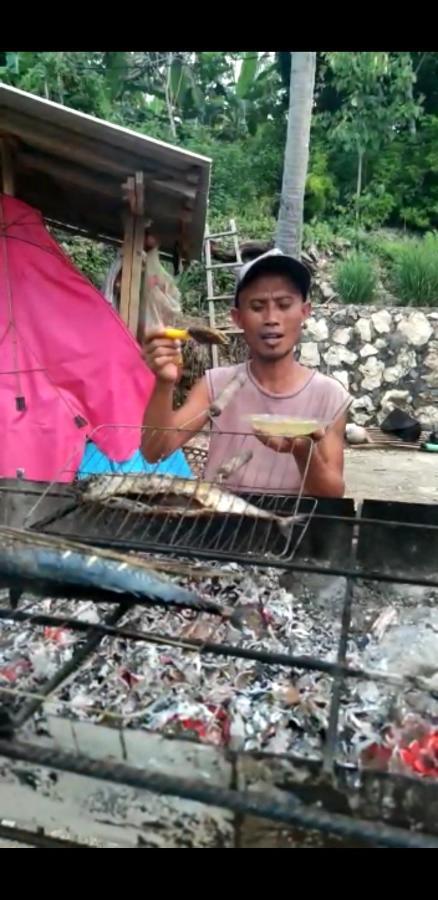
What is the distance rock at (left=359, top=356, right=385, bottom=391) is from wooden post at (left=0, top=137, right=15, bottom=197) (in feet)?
23.0

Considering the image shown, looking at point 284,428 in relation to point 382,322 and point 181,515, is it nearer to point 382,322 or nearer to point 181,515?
point 181,515

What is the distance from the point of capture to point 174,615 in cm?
227

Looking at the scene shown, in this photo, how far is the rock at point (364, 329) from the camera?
1025cm

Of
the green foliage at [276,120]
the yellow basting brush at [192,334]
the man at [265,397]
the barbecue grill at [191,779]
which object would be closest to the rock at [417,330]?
the green foliage at [276,120]

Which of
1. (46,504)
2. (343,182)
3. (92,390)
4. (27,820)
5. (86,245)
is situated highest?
(343,182)

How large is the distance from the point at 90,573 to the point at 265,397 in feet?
5.64

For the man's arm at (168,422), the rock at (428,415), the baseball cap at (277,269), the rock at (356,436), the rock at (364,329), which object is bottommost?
the rock at (356,436)

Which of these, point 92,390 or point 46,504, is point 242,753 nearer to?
point 46,504

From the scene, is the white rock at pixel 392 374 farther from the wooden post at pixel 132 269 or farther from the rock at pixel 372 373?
the wooden post at pixel 132 269

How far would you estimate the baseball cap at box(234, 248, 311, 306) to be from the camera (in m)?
2.75

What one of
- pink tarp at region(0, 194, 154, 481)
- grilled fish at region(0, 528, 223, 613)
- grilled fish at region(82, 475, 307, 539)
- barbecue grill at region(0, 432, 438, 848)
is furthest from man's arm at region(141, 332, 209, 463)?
pink tarp at region(0, 194, 154, 481)

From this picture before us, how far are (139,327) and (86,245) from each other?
19.3ft

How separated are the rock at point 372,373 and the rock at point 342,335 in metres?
0.49
